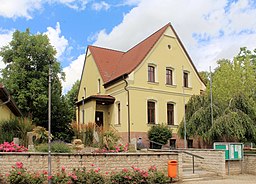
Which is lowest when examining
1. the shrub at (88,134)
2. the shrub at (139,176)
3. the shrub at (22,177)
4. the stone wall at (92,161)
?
the shrub at (139,176)

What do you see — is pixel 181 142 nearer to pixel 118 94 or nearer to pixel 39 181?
pixel 118 94

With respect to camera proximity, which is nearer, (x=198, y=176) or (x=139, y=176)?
(x=139, y=176)

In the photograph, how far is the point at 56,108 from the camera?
3638 centimetres

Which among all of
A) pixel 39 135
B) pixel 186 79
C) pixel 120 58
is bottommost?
pixel 39 135

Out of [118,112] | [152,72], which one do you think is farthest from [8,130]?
[152,72]

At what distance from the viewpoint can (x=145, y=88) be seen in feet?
88.8

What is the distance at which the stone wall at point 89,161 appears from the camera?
466 inches

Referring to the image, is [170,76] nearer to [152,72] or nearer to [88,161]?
[152,72]

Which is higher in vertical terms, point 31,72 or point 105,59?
point 105,59

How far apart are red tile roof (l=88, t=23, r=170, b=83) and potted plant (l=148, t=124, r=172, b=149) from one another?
505 centimetres

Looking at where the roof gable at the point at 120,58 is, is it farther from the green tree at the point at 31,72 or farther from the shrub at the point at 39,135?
the shrub at the point at 39,135

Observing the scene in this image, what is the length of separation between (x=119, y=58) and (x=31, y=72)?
354 inches

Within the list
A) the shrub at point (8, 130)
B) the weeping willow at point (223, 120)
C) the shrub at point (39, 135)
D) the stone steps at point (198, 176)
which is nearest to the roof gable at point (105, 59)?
the weeping willow at point (223, 120)

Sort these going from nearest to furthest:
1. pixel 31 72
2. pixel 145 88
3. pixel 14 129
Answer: pixel 14 129, pixel 145 88, pixel 31 72
